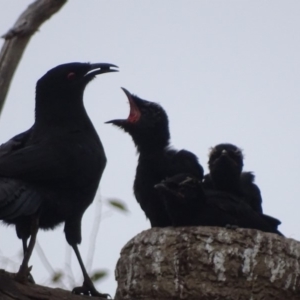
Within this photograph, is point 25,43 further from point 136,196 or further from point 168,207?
point 136,196

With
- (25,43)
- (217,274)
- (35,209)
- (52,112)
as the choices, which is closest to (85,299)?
(35,209)

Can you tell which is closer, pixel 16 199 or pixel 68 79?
pixel 16 199

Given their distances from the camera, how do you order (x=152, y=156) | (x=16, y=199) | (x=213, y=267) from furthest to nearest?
(x=152, y=156) < (x=213, y=267) < (x=16, y=199)

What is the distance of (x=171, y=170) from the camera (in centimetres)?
882

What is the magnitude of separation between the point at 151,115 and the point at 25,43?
4.45 metres

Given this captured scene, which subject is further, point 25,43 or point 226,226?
point 226,226

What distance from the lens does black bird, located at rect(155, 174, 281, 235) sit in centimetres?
809

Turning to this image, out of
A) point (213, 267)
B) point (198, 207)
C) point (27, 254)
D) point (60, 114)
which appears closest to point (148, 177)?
point (198, 207)

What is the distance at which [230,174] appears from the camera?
28.4ft

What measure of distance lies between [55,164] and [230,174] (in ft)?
6.73

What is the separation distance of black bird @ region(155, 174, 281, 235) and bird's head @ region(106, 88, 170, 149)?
37.1 inches

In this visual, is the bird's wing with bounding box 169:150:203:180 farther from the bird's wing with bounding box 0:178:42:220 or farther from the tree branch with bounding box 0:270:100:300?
the tree branch with bounding box 0:270:100:300

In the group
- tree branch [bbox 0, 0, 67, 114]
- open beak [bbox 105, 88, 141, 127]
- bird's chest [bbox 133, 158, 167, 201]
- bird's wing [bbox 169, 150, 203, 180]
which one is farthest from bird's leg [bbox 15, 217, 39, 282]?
tree branch [bbox 0, 0, 67, 114]

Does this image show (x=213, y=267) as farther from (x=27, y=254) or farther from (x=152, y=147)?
(x=152, y=147)
